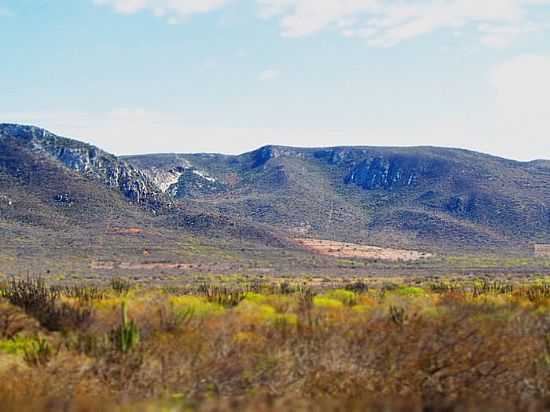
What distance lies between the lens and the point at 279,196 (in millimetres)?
108000

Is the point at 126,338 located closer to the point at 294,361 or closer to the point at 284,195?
the point at 294,361

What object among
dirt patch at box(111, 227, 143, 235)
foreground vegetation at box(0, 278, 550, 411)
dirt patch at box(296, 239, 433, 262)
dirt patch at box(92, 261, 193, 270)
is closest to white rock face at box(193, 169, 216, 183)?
dirt patch at box(296, 239, 433, 262)

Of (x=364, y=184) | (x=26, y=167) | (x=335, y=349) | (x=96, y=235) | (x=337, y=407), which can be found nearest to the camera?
(x=337, y=407)

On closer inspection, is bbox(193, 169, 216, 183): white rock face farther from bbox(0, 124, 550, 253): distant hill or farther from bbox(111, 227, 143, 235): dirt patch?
bbox(111, 227, 143, 235): dirt patch

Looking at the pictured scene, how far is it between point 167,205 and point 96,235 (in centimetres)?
1698

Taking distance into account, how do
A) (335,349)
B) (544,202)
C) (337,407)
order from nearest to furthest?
(337,407)
(335,349)
(544,202)

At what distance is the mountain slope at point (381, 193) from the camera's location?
306 ft

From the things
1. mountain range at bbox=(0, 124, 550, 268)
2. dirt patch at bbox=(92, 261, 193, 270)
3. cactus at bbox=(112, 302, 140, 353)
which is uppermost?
mountain range at bbox=(0, 124, 550, 268)

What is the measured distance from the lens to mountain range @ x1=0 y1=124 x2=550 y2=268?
7569 centimetres

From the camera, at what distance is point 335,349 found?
1368 centimetres

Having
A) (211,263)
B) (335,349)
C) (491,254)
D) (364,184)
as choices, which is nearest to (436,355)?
(335,349)

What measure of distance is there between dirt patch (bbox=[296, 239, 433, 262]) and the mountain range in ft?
8.83

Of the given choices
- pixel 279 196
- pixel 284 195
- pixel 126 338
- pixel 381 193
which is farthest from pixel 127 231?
pixel 126 338

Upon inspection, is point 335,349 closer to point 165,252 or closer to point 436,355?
point 436,355
